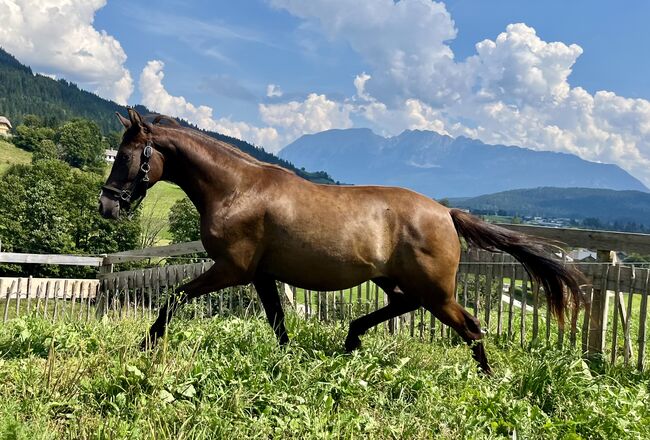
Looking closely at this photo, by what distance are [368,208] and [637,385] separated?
312 centimetres

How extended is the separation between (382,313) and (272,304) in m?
1.18

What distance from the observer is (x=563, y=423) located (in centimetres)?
353

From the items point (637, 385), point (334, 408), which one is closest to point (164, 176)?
point (334, 408)

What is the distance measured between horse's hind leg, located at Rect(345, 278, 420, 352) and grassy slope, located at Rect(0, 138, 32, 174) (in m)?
92.6

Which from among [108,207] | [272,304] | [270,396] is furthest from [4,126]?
[270,396]

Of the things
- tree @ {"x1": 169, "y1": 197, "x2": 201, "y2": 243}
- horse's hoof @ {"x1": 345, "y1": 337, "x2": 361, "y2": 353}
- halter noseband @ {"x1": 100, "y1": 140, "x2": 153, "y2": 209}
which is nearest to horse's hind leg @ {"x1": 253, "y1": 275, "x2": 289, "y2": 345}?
horse's hoof @ {"x1": 345, "y1": 337, "x2": 361, "y2": 353}

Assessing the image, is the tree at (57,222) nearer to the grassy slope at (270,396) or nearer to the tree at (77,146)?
the grassy slope at (270,396)

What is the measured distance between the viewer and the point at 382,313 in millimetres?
5461

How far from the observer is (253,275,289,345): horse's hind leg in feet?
16.7

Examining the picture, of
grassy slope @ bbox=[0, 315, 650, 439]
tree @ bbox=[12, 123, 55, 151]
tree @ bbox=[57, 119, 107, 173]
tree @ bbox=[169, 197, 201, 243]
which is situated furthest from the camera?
tree @ bbox=[12, 123, 55, 151]

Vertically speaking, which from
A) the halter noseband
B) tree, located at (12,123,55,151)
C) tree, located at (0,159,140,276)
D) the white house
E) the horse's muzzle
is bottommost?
tree, located at (0,159,140,276)

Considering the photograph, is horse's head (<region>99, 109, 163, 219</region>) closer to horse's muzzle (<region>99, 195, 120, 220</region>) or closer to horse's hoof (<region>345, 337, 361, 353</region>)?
horse's muzzle (<region>99, 195, 120, 220</region>)

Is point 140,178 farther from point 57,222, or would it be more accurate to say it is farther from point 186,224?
point 57,222

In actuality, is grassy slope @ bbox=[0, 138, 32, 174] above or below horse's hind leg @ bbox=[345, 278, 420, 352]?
above
